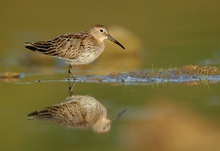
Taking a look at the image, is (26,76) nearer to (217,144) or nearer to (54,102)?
(54,102)

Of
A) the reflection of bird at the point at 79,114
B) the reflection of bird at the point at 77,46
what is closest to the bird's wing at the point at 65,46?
the reflection of bird at the point at 77,46

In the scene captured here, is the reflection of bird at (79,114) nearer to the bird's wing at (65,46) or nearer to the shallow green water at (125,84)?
the shallow green water at (125,84)

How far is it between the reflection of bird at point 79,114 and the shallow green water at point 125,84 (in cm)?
22

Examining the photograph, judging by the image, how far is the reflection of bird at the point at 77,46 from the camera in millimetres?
16547

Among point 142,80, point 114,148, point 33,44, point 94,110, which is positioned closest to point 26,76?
point 33,44

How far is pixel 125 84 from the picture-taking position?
15.5 meters

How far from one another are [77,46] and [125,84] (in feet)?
5.72

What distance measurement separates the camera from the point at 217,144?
10.5 m

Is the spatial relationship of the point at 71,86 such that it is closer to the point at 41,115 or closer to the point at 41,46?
the point at 41,46

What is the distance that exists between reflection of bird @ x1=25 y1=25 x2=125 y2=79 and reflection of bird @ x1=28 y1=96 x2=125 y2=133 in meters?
2.56

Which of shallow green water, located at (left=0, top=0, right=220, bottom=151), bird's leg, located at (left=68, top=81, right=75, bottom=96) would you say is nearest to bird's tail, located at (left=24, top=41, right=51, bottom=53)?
shallow green water, located at (left=0, top=0, right=220, bottom=151)

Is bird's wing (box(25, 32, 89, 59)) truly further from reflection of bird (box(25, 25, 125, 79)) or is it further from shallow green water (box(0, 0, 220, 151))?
shallow green water (box(0, 0, 220, 151))

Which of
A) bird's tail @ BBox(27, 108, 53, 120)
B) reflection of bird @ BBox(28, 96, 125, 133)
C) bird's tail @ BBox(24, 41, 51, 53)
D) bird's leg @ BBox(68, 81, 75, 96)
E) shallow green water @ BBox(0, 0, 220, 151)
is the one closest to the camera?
shallow green water @ BBox(0, 0, 220, 151)

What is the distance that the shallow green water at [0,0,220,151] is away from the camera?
1104cm
